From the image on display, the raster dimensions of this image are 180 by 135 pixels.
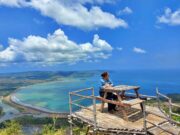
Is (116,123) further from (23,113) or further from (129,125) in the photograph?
(23,113)

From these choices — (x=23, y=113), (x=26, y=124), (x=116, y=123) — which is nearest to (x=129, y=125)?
(x=116, y=123)

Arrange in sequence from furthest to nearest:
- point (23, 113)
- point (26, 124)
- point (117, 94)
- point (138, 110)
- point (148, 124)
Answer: point (23, 113), point (26, 124), point (138, 110), point (117, 94), point (148, 124)

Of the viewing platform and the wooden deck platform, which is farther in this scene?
the wooden deck platform

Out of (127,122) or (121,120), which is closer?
(127,122)

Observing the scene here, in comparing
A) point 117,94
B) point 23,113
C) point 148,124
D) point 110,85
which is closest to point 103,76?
point 110,85

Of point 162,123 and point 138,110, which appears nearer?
point 162,123

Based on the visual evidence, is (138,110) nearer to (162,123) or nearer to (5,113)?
(162,123)

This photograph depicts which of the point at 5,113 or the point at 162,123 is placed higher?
the point at 162,123

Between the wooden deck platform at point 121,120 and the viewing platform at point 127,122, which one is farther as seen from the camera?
the wooden deck platform at point 121,120

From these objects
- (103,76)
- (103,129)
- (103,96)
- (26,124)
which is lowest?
(26,124)

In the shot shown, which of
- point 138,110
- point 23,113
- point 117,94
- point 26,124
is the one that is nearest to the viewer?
point 117,94
